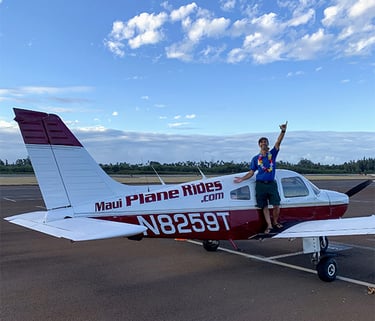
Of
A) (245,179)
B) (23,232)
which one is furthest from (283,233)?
(23,232)

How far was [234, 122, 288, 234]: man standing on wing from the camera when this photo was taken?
6863mm

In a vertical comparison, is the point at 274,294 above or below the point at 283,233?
below

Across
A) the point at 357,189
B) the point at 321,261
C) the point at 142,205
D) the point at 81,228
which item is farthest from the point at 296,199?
the point at 81,228

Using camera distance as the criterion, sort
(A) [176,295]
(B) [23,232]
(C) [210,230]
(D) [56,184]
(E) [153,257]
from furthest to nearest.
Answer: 1. (B) [23,232]
2. (E) [153,257]
3. (C) [210,230]
4. (D) [56,184]
5. (A) [176,295]

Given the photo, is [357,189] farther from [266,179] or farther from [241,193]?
[241,193]

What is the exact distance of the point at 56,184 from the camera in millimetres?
5914

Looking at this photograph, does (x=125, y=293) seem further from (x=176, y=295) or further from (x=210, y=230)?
(x=210, y=230)

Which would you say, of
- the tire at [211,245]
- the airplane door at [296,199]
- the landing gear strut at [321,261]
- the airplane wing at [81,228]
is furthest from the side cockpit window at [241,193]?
the airplane wing at [81,228]

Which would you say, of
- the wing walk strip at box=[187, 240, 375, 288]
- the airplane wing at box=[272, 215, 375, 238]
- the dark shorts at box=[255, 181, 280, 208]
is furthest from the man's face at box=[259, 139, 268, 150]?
the wing walk strip at box=[187, 240, 375, 288]

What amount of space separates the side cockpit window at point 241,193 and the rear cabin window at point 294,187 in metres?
0.81

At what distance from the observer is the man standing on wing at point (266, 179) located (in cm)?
686

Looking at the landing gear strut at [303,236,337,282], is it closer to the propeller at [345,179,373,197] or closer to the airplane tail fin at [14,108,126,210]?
the propeller at [345,179,373,197]

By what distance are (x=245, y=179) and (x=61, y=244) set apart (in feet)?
16.5

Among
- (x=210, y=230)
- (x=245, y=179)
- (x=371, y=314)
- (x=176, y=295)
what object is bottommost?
(x=371, y=314)
